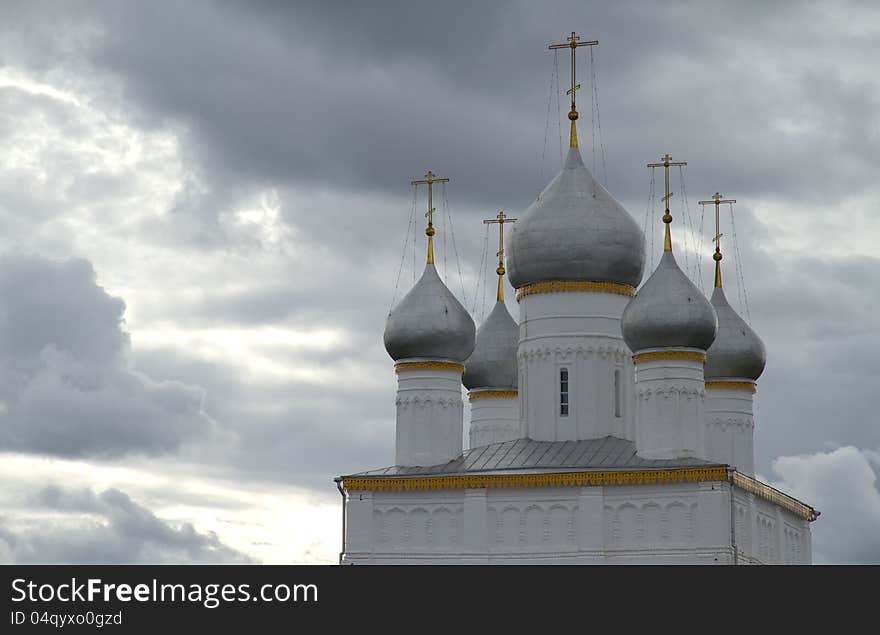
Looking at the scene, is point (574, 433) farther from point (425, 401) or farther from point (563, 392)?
point (425, 401)

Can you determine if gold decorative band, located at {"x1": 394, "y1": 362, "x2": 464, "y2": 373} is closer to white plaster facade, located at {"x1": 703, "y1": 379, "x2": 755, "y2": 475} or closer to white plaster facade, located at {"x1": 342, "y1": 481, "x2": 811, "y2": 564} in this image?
white plaster facade, located at {"x1": 342, "y1": 481, "x2": 811, "y2": 564}

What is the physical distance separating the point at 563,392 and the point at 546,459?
105 inches

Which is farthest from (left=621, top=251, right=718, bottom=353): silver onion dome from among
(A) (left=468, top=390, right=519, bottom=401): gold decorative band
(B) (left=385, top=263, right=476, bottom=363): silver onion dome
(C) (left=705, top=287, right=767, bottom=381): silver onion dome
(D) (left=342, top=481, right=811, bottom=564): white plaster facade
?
(A) (left=468, top=390, right=519, bottom=401): gold decorative band

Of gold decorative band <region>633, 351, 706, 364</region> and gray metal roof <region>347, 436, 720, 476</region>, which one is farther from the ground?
gold decorative band <region>633, 351, 706, 364</region>

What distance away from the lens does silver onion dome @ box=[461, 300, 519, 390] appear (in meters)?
60.8

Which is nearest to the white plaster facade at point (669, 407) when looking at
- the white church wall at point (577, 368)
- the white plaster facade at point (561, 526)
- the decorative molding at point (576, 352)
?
the white plaster facade at point (561, 526)

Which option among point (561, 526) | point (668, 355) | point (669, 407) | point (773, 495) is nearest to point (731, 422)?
point (773, 495)

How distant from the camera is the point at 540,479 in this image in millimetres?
50750

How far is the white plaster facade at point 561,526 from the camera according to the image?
49.5m

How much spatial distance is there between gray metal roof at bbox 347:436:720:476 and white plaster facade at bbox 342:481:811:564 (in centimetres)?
65

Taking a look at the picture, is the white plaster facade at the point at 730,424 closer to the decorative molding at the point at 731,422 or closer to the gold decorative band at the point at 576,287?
the decorative molding at the point at 731,422

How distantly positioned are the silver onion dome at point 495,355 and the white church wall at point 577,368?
5915 millimetres
